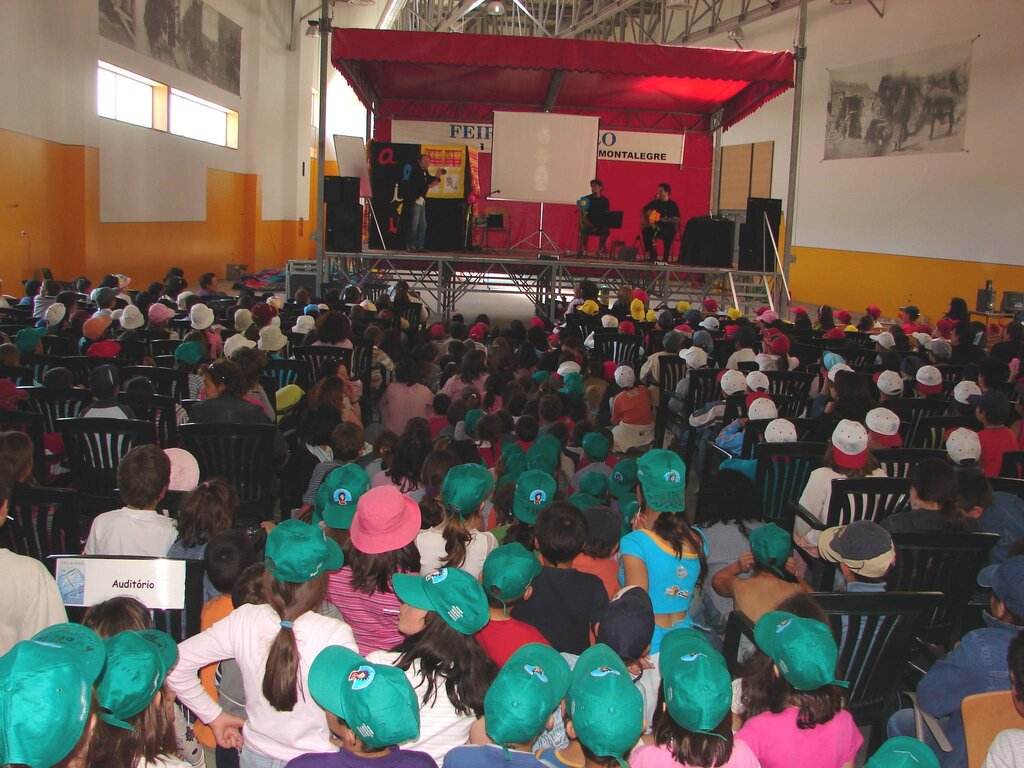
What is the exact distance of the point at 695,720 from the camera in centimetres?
179

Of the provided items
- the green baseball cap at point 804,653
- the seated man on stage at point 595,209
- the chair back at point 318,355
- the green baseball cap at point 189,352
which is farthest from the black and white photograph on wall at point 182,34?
the green baseball cap at point 804,653

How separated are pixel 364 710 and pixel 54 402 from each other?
13.6ft

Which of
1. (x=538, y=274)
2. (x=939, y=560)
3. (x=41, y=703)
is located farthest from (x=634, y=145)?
(x=41, y=703)

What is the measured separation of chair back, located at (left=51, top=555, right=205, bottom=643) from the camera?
246cm

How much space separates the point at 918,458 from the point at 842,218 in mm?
17202

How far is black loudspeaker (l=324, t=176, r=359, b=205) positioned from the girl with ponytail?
11569 millimetres

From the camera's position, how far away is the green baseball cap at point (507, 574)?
2.42 meters

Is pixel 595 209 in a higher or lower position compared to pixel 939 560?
higher

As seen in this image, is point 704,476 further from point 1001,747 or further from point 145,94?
point 145,94

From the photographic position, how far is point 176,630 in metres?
2.59

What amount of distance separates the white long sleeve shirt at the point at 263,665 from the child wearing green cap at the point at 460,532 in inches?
34.6

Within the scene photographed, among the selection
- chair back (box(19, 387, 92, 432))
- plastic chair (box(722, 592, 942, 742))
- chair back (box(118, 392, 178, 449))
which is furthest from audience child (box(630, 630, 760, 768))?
chair back (box(19, 387, 92, 432))

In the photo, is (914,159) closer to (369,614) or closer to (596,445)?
(596,445)

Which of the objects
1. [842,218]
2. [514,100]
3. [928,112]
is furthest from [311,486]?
[842,218]
